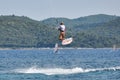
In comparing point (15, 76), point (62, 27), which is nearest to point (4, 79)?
point (15, 76)

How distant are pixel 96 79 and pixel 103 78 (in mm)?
1728

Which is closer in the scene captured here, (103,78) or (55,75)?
(103,78)

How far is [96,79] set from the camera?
7150 centimetres

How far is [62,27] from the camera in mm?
62625

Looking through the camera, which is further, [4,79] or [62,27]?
[4,79]

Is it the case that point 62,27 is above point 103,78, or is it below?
above

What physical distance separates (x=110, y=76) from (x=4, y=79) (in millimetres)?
13725

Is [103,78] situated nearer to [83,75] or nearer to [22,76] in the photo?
[83,75]

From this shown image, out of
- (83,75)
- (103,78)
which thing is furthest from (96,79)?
(83,75)

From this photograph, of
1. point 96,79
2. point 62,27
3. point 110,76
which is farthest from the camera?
point 110,76

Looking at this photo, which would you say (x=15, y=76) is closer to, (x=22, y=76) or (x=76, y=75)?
(x=22, y=76)

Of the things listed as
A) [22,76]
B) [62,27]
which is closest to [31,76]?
[22,76]

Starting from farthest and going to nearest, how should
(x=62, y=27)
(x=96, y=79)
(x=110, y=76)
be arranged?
1. (x=110, y=76)
2. (x=96, y=79)
3. (x=62, y=27)

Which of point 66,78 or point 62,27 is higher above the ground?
point 62,27
